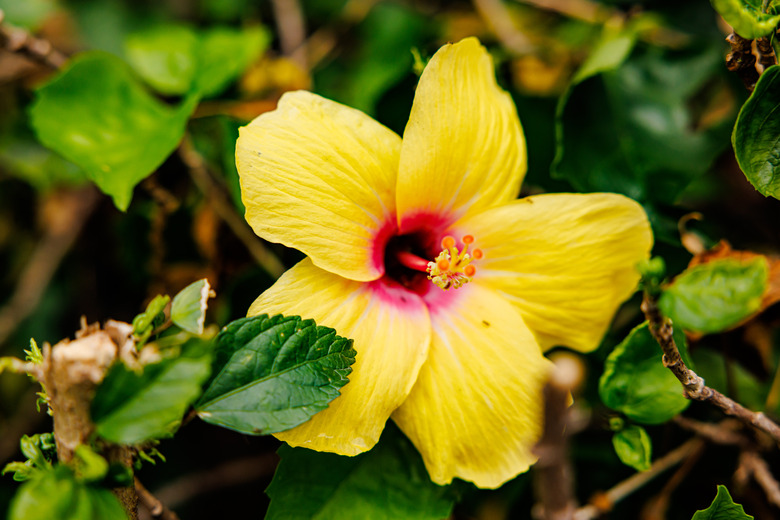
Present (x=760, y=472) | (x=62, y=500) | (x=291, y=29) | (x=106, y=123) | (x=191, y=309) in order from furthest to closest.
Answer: (x=291, y=29) → (x=106, y=123) → (x=760, y=472) → (x=191, y=309) → (x=62, y=500)

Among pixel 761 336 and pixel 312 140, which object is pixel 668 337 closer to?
pixel 312 140

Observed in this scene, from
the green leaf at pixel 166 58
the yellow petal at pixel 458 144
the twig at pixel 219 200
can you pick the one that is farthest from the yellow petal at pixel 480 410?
the green leaf at pixel 166 58

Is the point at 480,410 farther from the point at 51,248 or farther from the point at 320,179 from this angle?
the point at 51,248

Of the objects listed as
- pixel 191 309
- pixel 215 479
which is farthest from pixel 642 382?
pixel 215 479

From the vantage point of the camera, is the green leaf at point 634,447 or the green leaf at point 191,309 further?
the green leaf at point 634,447

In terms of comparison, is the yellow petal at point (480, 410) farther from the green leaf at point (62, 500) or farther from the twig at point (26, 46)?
the twig at point (26, 46)

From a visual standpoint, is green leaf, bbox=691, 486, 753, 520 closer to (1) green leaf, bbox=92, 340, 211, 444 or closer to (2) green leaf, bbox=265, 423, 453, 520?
(2) green leaf, bbox=265, 423, 453, 520
